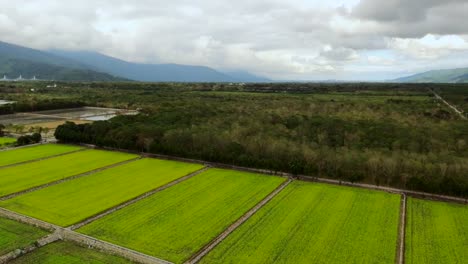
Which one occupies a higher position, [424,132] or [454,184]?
[424,132]

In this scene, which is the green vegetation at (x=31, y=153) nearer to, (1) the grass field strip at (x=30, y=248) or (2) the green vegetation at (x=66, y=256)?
(1) the grass field strip at (x=30, y=248)

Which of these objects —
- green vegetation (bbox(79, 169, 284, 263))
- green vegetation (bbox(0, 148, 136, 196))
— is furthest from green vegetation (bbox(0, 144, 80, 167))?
green vegetation (bbox(79, 169, 284, 263))

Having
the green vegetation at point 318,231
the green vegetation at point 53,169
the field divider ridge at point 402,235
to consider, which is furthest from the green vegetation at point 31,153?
the field divider ridge at point 402,235

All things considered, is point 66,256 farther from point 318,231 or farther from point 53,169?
point 53,169

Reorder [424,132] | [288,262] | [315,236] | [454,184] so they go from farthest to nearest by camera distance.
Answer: [424,132] → [454,184] → [315,236] → [288,262]

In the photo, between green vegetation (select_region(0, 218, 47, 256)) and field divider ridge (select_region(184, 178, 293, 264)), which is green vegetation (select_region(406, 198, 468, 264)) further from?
green vegetation (select_region(0, 218, 47, 256))

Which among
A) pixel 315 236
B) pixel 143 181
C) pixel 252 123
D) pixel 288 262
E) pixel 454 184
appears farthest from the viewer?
A: pixel 252 123

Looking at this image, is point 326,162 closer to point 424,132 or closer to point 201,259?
point 424,132

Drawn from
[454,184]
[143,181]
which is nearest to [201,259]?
[143,181]
